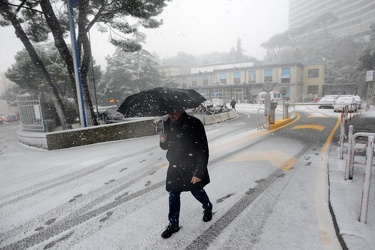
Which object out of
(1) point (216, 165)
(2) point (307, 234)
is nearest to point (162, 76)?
(1) point (216, 165)

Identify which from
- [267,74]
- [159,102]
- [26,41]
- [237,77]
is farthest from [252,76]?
[159,102]

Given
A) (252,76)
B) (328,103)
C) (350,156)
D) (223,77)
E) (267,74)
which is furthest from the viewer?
(223,77)

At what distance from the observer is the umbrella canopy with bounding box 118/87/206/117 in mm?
2629

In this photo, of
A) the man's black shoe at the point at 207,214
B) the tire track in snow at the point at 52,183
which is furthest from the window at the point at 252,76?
the man's black shoe at the point at 207,214

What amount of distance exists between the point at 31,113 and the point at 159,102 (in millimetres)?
10062

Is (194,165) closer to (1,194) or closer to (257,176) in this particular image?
(257,176)

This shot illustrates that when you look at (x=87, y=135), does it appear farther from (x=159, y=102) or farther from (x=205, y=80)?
(x=205, y=80)

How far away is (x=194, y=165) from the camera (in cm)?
288

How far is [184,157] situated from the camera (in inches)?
111

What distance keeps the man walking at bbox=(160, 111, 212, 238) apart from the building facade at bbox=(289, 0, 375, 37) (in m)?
88.7

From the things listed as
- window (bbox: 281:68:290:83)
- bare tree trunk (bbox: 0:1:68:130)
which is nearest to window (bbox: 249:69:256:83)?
window (bbox: 281:68:290:83)

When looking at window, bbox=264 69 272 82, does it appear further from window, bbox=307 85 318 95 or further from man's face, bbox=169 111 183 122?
man's face, bbox=169 111 183 122

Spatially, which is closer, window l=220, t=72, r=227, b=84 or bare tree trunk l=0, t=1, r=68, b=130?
bare tree trunk l=0, t=1, r=68, b=130

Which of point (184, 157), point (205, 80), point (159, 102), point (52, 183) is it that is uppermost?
point (205, 80)
